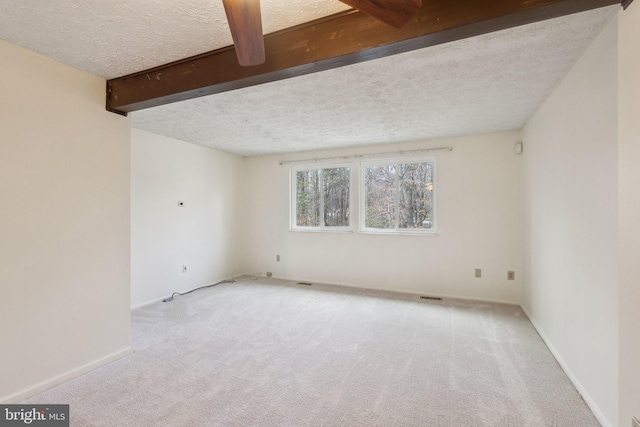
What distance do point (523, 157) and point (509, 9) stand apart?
291 cm

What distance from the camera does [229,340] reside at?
2.75 m

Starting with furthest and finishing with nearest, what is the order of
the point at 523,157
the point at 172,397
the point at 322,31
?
1. the point at 523,157
2. the point at 172,397
3. the point at 322,31

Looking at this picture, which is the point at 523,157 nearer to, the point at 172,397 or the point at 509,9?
the point at 509,9

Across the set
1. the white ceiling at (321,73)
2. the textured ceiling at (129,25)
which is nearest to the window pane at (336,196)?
the white ceiling at (321,73)

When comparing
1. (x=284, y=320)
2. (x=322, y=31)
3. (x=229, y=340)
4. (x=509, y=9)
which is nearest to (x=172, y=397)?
(x=229, y=340)

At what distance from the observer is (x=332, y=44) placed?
1.57 m

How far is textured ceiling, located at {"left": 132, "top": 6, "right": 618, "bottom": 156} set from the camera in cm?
181

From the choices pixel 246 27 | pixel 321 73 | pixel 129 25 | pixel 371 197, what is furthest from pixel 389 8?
pixel 371 197

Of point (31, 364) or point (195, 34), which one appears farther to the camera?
point (31, 364)

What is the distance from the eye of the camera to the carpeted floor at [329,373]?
1753 mm

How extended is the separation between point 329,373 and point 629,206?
2029 mm

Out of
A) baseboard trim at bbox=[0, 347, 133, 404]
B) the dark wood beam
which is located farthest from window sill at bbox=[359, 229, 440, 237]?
baseboard trim at bbox=[0, 347, 133, 404]

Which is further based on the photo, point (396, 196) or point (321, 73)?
point (396, 196)

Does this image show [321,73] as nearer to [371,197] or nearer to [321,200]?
[371,197]
